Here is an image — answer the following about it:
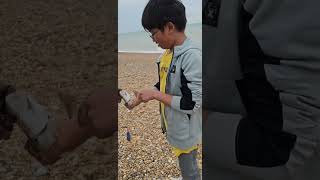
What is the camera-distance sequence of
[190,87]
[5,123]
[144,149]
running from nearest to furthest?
[5,123] → [190,87] → [144,149]

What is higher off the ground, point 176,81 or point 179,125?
point 176,81

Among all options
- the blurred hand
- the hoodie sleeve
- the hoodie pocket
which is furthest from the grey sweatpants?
the blurred hand

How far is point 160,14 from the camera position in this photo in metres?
2.87

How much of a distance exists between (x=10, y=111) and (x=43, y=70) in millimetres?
6286

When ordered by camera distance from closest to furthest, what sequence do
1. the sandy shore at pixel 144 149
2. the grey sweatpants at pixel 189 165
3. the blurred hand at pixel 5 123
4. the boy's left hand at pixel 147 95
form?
the blurred hand at pixel 5 123
the boy's left hand at pixel 147 95
the grey sweatpants at pixel 189 165
the sandy shore at pixel 144 149

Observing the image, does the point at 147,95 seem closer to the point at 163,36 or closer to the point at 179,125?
the point at 179,125

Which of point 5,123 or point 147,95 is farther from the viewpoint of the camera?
point 147,95

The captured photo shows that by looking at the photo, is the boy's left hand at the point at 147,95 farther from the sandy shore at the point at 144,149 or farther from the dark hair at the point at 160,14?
the sandy shore at the point at 144,149

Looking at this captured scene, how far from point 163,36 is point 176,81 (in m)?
0.31

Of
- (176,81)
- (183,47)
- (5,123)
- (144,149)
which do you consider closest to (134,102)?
(176,81)

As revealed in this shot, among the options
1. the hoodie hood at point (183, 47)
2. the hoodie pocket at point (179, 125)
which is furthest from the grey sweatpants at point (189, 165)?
the hoodie hood at point (183, 47)

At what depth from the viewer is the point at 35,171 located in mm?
4465

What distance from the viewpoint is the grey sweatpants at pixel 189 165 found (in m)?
2.95

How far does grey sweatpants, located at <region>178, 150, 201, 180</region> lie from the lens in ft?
9.69
